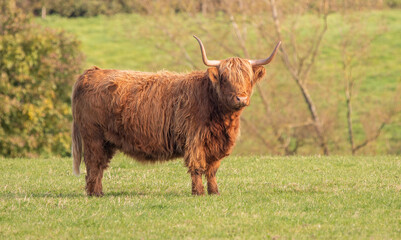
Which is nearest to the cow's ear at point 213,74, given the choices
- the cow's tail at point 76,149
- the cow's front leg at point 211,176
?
the cow's front leg at point 211,176

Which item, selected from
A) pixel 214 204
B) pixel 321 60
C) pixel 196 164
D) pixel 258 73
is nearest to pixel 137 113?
pixel 196 164

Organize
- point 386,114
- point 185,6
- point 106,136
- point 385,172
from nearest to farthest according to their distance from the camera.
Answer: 1. point 106,136
2. point 385,172
3. point 386,114
4. point 185,6

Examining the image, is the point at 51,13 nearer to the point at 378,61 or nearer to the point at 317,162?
the point at 378,61

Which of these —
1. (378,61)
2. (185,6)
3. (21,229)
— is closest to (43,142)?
(185,6)

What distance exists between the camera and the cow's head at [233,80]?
8.55 metres

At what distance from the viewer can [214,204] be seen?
8125 mm

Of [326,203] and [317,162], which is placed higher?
[326,203]

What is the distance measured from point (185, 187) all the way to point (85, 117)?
1991 millimetres

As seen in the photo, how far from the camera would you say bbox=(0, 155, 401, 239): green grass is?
269 inches

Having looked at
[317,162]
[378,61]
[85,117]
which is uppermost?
[85,117]

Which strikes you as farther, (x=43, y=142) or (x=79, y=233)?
(x=43, y=142)

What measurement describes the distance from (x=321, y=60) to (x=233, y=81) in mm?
33322

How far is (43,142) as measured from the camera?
2195 centimetres

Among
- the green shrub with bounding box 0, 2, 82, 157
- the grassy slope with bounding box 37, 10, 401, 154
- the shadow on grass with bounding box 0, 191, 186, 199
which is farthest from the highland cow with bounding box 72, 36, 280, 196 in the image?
the grassy slope with bounding box 37, 10, 401, 154
